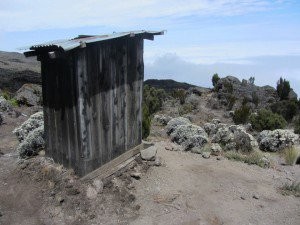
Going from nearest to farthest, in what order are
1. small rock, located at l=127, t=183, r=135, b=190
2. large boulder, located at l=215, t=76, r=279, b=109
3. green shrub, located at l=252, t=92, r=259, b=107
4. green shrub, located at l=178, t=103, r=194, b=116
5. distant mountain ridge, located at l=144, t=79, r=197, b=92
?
1. small rock, located at l=127, t=183, r=135, b=190
2. green shrub, located at l=178, t=103, r=194, b=116
3. large boulder, located at l=215, t=76, r=279, b=109
4. green shrub, located at l=252, t=92, r=259, b=107
5. distant mountain ridge, located at l=144, t=79, r=197, b=92

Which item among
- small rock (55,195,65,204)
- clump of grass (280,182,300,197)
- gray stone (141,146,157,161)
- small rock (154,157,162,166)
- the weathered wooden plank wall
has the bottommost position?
clump of grass (280,182,300,197)

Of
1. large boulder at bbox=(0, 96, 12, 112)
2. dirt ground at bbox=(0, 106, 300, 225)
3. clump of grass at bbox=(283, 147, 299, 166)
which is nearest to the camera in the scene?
dirt ground at bbox=(0, 106, 300, 225)

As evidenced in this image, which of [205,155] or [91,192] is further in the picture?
[205,155]

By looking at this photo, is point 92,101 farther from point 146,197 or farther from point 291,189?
point 291,189

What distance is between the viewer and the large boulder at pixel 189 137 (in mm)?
10258

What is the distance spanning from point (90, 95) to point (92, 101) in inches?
5.1

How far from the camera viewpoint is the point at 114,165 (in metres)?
8.07

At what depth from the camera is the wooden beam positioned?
7.55 metres

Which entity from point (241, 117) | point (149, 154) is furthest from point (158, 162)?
point (241, 117)

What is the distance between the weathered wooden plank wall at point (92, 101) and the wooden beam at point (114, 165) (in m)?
0.09

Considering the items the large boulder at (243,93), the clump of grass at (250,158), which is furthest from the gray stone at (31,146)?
the large boulder at (243,93)

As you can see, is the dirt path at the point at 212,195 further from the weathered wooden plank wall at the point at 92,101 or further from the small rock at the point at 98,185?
the weathered wooden plank wall at the point at 92,101

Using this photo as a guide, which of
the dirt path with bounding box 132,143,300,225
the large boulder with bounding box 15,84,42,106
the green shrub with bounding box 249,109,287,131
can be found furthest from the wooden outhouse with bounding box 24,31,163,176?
the large boulder with bounding box 15,84,42,106

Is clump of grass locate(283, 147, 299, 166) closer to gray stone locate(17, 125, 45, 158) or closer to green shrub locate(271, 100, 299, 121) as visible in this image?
gray stone locate(17, 125, 45, 158)
